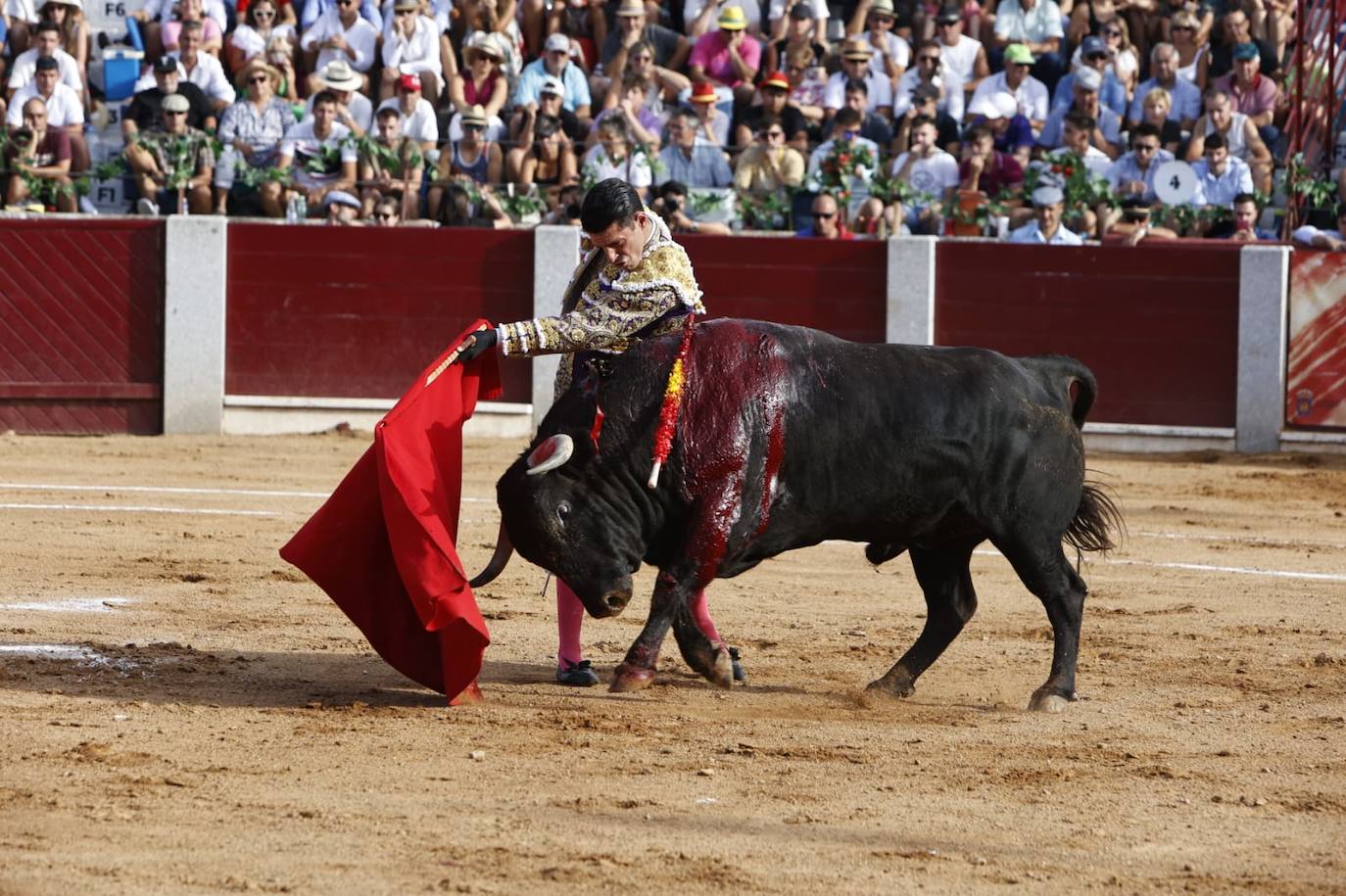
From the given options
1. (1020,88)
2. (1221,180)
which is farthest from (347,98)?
(1221,180)

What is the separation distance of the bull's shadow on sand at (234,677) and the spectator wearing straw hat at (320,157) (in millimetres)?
6690

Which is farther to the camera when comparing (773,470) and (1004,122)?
(1004,122)

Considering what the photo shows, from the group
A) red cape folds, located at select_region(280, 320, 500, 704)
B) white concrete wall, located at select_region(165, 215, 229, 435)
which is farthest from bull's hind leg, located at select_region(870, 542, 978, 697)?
white concrete wall, located at select_region(165, 215, 229, 435)

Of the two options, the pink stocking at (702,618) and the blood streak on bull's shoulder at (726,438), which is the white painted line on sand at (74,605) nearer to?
the pink stocking at (702,618)

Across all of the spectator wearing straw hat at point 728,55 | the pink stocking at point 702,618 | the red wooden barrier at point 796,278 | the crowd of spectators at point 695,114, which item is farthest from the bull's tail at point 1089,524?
the spectator wearing straw hat at point 728,55

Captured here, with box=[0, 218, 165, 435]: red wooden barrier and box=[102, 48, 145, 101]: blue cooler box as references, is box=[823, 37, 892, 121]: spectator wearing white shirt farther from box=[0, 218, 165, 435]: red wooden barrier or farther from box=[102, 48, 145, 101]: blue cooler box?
box=[102, 48, 145, 101]: blue cooler box

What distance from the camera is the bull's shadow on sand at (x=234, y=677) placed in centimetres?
513

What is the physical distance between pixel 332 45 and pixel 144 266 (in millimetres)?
2312

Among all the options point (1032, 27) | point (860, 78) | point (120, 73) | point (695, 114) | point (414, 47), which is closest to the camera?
point (695, 114)

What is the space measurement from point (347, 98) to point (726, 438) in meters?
8.23

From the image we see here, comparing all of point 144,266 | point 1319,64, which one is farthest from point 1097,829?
point 1319,64

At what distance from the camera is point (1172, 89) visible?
1262 centimetres

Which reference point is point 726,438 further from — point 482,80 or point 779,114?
point 482,80

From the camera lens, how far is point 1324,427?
37.5 ft
